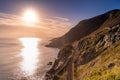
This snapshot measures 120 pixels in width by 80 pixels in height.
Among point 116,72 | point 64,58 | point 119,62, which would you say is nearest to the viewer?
point 116,72

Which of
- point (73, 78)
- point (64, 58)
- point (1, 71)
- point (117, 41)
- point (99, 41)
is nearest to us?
point (73, 78)

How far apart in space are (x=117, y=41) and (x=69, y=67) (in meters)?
25.9

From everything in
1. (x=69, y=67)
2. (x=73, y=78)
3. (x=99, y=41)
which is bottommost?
(x=73, y=78)

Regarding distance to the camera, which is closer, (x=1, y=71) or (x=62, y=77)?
(x=62, y=77)

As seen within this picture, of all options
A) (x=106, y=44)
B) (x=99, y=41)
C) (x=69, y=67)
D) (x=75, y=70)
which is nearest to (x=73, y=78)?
(x=75, y=70)

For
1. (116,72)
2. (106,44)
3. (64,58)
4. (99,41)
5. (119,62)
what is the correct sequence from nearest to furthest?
(116,72) → (119,62) → (106,44) → (99,41) → (64,58)

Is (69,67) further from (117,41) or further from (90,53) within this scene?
(117,41)

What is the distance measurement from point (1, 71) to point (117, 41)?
74778 mm

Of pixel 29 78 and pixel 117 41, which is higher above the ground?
pixel 117 41

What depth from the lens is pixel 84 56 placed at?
9169 cm

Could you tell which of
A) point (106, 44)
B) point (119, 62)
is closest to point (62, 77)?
point (106, 44)

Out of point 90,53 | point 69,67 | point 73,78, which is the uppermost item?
point 90,53

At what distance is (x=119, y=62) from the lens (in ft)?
186

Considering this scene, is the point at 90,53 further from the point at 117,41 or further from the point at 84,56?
the point at 117,41
